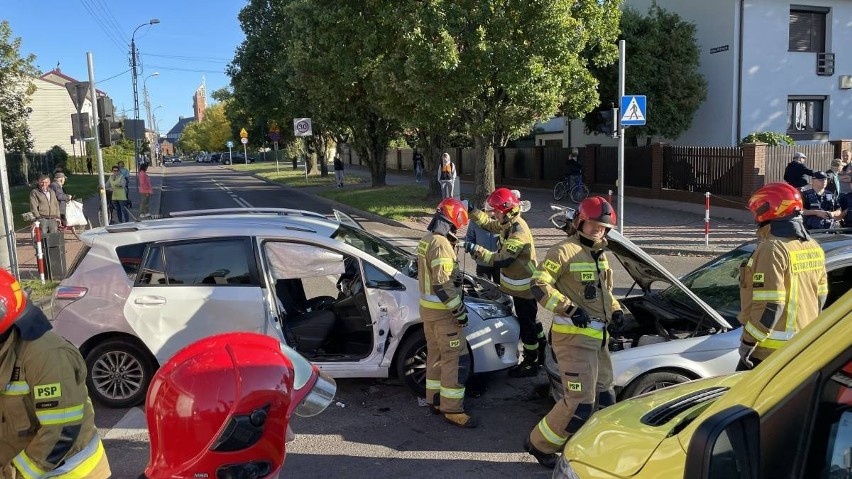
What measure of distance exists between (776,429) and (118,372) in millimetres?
5329

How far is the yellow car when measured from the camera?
1503mm

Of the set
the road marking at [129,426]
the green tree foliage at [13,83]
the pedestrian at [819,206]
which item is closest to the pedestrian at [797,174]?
the pedestrian at [819,206]

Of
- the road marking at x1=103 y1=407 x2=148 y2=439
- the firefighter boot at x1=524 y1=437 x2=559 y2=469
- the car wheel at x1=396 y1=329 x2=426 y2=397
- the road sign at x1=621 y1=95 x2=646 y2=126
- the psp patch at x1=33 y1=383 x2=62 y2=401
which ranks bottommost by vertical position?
the road marking at x1=103 y1=407 x2=148 y2=439

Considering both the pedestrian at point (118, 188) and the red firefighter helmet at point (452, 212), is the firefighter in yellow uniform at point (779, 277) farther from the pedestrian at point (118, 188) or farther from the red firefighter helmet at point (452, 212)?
the pedestrian at point (118, 188)

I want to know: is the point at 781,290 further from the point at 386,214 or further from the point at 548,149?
the point at 548,149

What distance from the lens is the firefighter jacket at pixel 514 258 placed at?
6.13 meters

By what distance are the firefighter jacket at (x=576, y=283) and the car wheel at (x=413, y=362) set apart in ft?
5.45

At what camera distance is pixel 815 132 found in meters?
22.8

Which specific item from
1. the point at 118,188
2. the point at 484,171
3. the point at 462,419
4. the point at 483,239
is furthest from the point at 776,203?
the point at 118,188

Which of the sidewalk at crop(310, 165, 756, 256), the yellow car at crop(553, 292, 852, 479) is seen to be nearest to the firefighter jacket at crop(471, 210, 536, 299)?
the yellow car at crop(553, 292, 852, 479)

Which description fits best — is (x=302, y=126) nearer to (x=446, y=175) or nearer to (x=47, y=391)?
(x=446, y=175)

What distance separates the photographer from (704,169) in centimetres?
1897

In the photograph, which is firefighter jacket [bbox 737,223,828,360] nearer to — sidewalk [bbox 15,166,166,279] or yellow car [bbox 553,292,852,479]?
yellow car [bbox 553,292,852,479]

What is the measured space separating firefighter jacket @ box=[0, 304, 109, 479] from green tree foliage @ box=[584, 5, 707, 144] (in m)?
21.7
